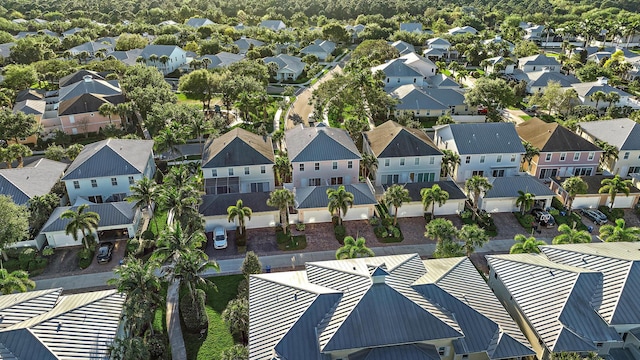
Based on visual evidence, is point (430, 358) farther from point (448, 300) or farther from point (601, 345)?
point (601, 345)

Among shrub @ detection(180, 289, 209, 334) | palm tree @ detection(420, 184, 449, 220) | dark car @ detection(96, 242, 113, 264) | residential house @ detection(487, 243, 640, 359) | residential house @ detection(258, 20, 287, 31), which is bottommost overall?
shrub @ detection(180, 289, 209, 334)

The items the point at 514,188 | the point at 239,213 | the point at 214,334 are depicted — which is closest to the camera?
the point at 214,334

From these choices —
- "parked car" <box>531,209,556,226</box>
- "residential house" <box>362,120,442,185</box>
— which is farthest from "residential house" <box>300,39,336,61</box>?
"parked car" <box>531,209,556,226</box>

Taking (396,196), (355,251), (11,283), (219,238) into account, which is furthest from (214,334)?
(396,196)

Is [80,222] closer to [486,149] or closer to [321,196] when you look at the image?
[321,196]

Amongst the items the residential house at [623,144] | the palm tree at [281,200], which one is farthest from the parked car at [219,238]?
the residential house at [623,144]

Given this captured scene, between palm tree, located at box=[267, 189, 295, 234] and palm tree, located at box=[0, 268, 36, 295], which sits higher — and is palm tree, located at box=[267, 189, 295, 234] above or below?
above

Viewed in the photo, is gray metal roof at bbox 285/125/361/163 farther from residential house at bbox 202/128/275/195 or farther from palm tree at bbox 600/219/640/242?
palm tree at bbox 600/219/640/242
